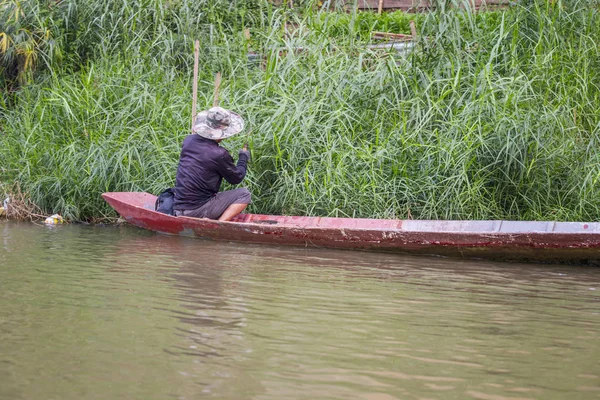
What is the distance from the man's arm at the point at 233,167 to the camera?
684cm

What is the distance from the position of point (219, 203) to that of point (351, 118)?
1.45 meters

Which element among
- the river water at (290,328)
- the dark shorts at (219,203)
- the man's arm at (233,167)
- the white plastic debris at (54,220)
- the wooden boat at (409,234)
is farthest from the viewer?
the white plastic debris at (54,220)

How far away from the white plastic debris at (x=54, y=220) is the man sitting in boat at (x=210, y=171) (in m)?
1.57

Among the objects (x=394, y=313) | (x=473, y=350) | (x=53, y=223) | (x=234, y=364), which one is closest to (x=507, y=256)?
(x=394, y=313)

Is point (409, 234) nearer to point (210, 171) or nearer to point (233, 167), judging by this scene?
point (233, 167)

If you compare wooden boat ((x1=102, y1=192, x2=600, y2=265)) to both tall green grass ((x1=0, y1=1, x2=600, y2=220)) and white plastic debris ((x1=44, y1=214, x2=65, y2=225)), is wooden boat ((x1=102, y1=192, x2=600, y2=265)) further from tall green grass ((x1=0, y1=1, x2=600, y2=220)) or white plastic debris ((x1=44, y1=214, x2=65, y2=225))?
white plastic debris ((x1=44, y1=214, x2=65, y2=225))

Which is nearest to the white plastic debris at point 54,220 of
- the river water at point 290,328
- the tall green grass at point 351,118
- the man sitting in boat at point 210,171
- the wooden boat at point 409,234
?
the tall green grass at point 351,118

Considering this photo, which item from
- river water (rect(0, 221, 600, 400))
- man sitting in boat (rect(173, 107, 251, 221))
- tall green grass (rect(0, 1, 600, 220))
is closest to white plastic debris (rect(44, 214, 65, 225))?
tall green grass (rect(0, 1, 600, 220))

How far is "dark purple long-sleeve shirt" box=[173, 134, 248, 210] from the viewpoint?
6848 millimetres

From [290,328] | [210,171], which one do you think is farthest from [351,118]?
[290,328]

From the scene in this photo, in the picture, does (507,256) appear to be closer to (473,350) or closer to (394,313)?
(394,313)

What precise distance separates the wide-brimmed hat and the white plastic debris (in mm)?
2077

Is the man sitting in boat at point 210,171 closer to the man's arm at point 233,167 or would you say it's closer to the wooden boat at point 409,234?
the man's arm at point 233,167

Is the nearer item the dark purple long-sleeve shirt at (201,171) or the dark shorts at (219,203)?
the dark purple long-sleeve shirt at (201,171)
